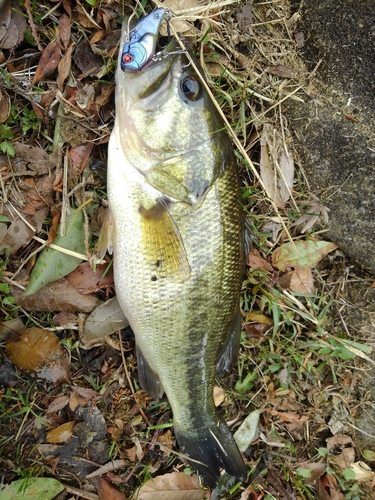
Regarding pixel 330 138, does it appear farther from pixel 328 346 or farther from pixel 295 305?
pixel 328 346

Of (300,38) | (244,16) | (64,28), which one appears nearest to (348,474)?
(300,38)

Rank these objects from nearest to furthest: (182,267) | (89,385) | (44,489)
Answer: (182,267), (44,489), (89,385)

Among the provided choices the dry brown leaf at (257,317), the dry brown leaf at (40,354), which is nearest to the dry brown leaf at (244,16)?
the dry brown leaf at (257,317)

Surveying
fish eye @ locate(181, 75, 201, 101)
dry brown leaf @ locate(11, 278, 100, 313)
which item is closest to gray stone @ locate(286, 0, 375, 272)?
fish eye @ locate(181, 75, 201, 101)

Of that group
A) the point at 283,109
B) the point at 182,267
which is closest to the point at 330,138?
the point at 283,109

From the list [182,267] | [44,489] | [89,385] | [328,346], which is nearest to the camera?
[182,267]

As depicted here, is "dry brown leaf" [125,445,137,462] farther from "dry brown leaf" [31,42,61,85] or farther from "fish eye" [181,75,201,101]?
"dry brown leaf" [31,42,61,85]

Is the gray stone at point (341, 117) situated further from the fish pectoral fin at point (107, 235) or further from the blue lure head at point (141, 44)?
the fish pectoral fin at point (107, 235)
